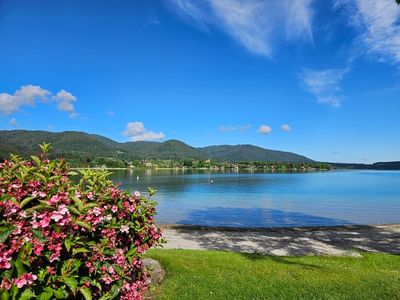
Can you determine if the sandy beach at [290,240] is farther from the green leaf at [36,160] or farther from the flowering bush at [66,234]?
the green leaf at [36,160]

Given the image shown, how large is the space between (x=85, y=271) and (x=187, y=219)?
3371 cm

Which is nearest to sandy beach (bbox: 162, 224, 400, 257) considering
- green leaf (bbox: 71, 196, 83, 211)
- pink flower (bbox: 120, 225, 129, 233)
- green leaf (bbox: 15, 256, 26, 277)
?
pink flower (bbox: 120, 225, 129, 233)

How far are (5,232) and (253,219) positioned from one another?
3669 cm

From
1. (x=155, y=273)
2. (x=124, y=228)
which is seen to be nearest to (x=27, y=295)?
(x=124, y=228)

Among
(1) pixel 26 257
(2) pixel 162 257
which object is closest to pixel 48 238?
(1) pixel 26 257

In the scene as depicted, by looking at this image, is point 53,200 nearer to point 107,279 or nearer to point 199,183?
point 107,279

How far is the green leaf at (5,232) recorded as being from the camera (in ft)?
11.4

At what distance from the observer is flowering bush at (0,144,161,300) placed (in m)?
3.59

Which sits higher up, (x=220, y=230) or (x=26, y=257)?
(x=26, y=257)

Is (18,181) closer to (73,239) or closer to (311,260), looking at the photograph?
(73,239)

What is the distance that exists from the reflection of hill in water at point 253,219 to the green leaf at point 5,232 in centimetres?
3145

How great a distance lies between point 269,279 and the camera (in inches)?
423

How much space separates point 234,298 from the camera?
909cm

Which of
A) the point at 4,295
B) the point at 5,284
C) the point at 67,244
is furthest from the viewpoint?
the point at 67,244
